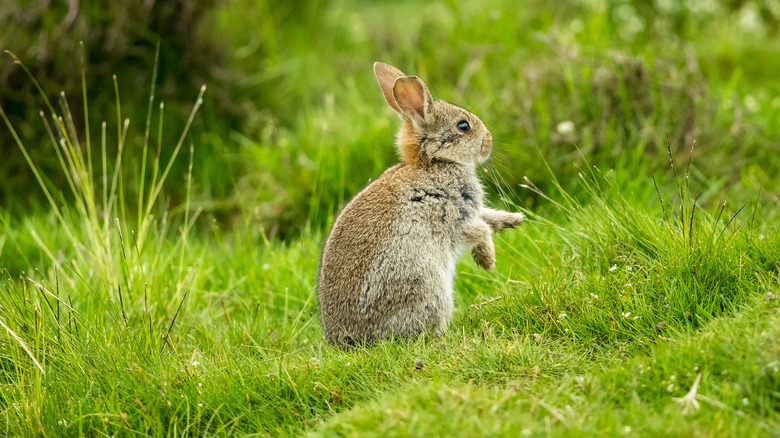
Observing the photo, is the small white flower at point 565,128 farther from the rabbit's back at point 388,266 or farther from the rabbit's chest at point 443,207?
the rabbit's back at point 388,266

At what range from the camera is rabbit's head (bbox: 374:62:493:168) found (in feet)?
16.4

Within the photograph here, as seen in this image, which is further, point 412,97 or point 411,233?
point 412,97

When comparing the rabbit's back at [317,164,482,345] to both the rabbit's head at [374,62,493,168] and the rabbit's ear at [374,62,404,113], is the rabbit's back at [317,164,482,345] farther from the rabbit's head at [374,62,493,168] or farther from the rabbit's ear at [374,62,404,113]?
the rabbit's ear at [374,62,404,113]

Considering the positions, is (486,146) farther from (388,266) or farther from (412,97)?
(388,266)

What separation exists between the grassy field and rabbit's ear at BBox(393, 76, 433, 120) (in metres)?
0.86

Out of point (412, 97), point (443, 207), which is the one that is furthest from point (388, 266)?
point (412, 97)

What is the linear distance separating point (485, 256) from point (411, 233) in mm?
577

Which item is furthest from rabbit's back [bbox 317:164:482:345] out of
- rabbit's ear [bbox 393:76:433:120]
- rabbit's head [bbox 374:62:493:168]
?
rabbit's ear [bbox 393:76:433:120]

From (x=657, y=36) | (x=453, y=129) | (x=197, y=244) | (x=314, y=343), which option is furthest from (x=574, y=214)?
(x=657, y=36)

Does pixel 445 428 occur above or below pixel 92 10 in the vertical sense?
below

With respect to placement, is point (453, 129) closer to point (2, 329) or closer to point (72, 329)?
point (72, 329)

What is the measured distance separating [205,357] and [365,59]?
19.8 feet

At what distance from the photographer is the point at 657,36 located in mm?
8875

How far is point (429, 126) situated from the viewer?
5.06 metres
